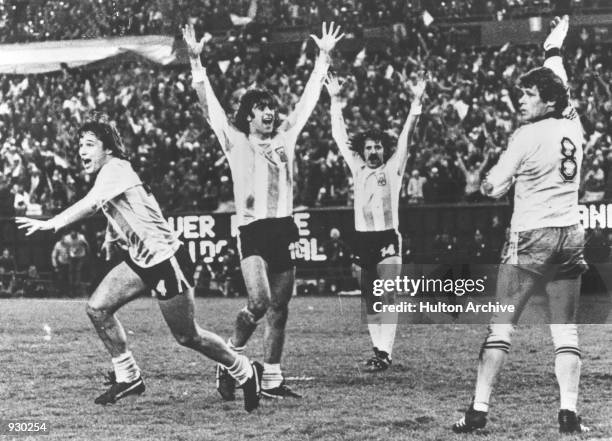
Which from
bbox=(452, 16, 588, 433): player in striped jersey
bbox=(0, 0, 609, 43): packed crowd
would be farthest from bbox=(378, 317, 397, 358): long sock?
bbox=(0, 0, 609, 43): packed crowd

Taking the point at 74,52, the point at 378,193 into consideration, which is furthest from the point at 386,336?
the point at 74,52

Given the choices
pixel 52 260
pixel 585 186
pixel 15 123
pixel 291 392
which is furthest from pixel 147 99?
pixel 585 186

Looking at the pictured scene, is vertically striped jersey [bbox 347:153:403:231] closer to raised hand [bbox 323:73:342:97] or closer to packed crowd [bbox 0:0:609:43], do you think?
raised hand [bbox 323:73:342:97]

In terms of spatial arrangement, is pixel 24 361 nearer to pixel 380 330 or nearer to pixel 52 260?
pixel 52 260

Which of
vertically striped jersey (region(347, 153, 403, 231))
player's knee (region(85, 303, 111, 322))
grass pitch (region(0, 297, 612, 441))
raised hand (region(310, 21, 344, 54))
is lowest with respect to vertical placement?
grass pitch (region(0, 297, 612, 441))

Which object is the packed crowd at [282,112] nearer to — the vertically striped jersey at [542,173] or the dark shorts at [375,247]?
the dark shorts at [375,247]

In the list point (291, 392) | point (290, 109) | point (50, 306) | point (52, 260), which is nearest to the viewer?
point (291, 392)

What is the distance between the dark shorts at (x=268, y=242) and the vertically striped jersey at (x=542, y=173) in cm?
173

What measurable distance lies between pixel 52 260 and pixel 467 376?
176 inches

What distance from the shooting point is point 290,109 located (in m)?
8.23

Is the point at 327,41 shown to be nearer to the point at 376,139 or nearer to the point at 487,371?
the point at 376,139

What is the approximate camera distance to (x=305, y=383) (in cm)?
687

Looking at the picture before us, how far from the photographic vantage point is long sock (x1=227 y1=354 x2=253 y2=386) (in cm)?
632

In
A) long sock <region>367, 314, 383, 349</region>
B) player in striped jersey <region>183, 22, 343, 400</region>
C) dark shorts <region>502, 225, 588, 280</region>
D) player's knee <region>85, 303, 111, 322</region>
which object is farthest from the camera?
long sock <region>367, 314, 383, 349</region>
